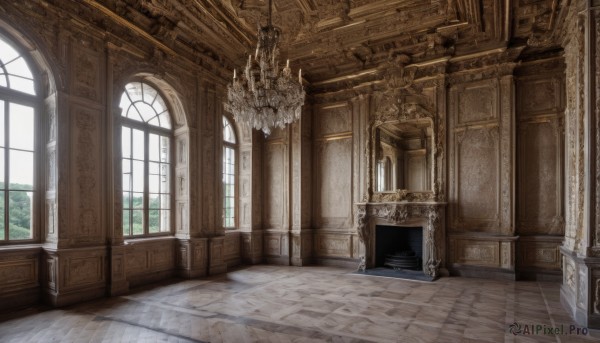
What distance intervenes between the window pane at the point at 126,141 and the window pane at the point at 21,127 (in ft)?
4.19

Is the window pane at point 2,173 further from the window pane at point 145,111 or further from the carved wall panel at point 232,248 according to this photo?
the carved wall panel at point 232,248

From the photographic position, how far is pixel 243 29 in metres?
6.09

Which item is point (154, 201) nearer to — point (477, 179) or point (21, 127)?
point (21, 127)

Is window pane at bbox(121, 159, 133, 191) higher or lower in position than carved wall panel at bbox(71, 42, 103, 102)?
lower

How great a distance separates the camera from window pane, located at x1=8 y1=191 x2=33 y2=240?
4602 mm

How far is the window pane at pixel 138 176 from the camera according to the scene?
6.05 metres

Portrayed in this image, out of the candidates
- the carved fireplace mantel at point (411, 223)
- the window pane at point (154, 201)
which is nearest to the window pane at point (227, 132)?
the window pane at point (154, 201)

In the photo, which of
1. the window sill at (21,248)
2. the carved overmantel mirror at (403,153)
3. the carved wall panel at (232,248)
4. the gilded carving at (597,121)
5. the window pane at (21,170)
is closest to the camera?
the gilded carving at (597,121)

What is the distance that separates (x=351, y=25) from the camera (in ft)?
19.8

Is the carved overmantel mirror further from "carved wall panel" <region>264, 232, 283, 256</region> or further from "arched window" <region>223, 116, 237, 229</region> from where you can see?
"arched window" <region>223, 116, 237, 229</region>

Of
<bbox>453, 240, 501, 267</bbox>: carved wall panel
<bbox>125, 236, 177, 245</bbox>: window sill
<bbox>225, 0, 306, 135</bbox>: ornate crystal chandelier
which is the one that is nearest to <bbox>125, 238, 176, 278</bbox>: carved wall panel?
<bbox>125, 236, 177, 245</bbox>: window sill

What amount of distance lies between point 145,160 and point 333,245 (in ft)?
14.1

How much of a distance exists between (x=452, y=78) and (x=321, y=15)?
307cm

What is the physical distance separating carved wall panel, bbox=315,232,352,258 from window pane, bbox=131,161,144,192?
3.98m
